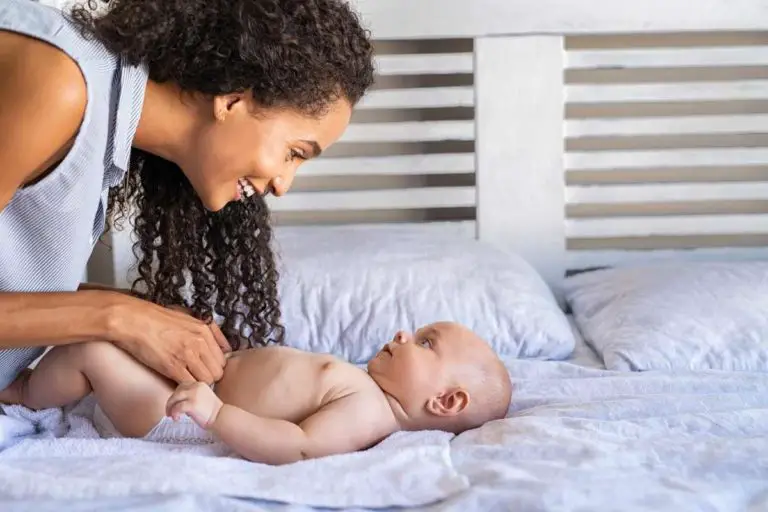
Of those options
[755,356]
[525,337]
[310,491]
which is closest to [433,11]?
[525,337]

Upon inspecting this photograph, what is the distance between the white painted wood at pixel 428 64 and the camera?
2.28 m

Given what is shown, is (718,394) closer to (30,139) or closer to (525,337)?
(525,337)

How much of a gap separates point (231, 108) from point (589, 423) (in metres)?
0.61

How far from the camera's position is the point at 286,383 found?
133 centimetres

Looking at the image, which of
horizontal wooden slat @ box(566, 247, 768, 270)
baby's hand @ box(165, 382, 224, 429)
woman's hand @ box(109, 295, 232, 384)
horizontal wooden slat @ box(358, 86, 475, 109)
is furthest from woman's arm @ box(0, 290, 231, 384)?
horizontal wooden slat @ box(566, 247, 768, 270)

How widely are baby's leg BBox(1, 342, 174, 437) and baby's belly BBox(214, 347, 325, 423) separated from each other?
0.09 metres

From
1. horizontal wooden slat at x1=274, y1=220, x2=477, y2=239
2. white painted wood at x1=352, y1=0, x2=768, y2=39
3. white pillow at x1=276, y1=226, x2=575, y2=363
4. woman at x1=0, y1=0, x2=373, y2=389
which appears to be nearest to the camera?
woman at x1=0, y1=0, x2=373, y2=389

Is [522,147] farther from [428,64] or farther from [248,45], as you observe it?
[248,45]

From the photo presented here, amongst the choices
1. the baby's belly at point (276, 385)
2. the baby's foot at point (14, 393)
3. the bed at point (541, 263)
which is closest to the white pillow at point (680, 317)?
the bed at point (541, 263)

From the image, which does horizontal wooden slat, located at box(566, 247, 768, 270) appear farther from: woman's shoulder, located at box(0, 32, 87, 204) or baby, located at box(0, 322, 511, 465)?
woman's shoulder, located at box(0, 32, 87, 204)

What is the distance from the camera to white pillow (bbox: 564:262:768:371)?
1672 mm

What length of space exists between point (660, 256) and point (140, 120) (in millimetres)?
1441

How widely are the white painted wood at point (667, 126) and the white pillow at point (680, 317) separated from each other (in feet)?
1.32

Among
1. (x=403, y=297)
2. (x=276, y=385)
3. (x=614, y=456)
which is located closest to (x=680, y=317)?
(x=403, y=297)
